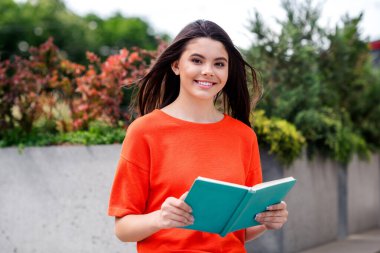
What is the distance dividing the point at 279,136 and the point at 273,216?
328cm

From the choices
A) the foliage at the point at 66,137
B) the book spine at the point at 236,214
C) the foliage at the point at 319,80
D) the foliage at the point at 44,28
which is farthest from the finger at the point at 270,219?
the foliage at the point at 44,28

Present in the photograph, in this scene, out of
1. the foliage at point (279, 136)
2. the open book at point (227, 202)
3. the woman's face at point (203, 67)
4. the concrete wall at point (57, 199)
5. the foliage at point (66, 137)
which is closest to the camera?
the open book at point (227, 202)

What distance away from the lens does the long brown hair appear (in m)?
2.48

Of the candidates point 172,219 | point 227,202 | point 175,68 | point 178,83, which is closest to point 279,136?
point 178,83

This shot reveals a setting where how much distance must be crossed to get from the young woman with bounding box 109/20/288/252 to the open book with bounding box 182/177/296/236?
0.06 metres

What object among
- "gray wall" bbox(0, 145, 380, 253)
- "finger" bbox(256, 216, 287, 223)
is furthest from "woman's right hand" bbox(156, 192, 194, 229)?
"gray wall" bbox(0, 145, 380, 253)

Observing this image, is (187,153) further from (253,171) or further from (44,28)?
(44,28)

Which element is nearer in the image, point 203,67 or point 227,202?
point 227,202

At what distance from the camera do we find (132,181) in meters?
2.26

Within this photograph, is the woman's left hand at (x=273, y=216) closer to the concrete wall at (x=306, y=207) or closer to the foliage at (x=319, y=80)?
the concrete wall at (x=306, y=207)

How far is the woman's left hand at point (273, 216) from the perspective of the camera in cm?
231

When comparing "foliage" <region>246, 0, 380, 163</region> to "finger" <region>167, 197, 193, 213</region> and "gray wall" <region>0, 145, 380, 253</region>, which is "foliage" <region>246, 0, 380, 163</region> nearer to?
"gray wall" <region>0, 145, 380, 253</region>

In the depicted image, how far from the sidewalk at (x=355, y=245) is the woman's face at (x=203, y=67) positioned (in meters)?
4.16

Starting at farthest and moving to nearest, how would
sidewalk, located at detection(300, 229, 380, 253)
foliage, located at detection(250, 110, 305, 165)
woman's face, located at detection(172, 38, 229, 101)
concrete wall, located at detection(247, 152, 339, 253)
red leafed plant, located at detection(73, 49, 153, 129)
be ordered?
sidewalk, located at detection(300, 229, 380, 253), concrete wall, located at detection(247, 152, 339, 253), foliage, located at detection(250, 110, 305, 165), red leafed plant, located at detection(73, 49, 153, 129), woman's face, located at detection(172, 38, 229, 101)
